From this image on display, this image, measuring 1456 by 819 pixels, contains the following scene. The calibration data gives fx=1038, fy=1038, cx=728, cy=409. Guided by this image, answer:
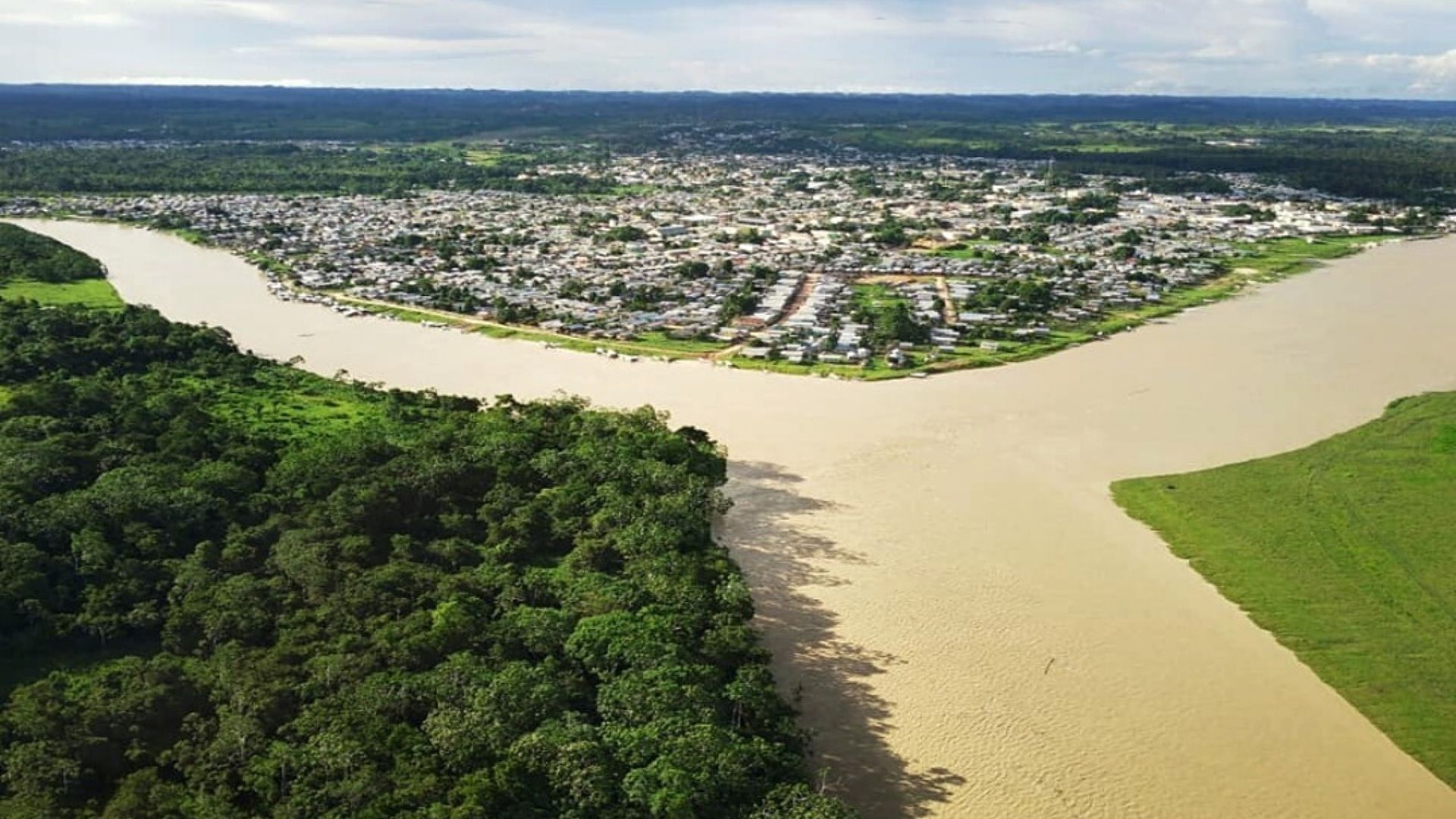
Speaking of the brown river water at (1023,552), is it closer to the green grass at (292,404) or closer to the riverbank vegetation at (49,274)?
the riverbank vegetation at (49,274)

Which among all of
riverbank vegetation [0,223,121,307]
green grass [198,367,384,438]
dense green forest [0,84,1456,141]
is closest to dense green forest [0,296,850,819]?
green grass [198,367,384,438]

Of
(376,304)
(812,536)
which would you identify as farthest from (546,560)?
(376,304)

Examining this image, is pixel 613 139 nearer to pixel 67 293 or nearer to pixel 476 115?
pixel 476 115

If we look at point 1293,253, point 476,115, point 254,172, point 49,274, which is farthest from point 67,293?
point 476,115

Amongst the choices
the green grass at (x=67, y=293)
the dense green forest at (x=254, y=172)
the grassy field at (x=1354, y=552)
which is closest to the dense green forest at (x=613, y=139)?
the dense green forest at (x=254, y=172)

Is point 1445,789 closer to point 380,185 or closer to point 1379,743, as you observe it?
point 1379,743
